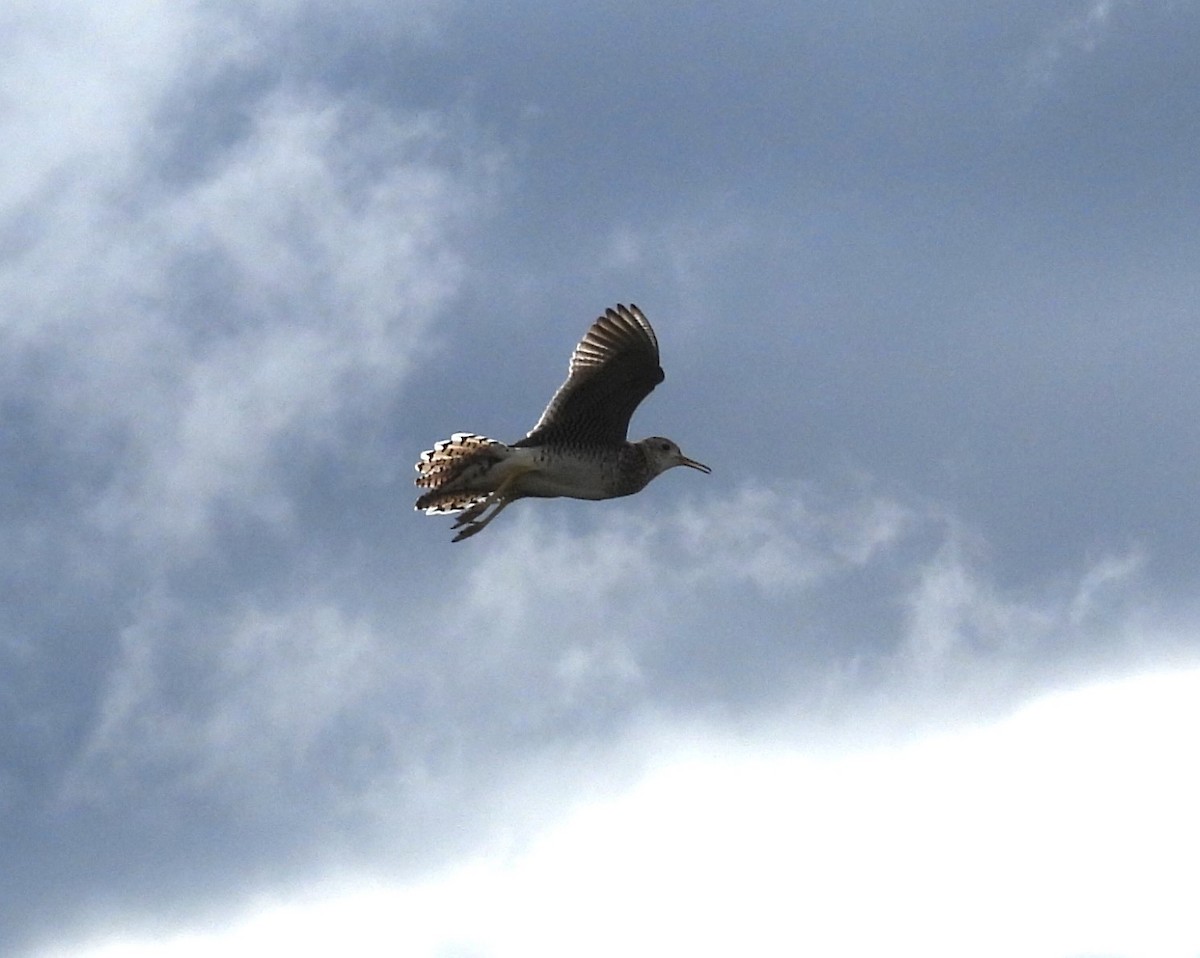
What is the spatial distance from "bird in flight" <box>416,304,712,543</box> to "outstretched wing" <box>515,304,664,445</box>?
0.05ft

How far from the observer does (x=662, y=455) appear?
4881 cm

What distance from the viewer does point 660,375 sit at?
155ft

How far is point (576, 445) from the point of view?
47312 millimetres

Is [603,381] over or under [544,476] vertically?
over

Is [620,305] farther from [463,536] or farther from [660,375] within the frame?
[463,536]

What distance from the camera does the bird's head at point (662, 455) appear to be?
4859 cm

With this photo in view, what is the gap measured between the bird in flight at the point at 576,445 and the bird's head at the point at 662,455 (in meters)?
0.59

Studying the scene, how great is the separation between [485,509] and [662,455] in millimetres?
3239

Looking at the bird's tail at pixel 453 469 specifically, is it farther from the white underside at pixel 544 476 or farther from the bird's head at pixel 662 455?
the bird's head at pixel 662 455

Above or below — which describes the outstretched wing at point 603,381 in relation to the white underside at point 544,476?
above

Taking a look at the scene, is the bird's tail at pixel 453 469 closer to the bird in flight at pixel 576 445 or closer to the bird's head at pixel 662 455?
the bird in flight at pixel 576 445

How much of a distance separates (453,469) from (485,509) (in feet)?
2.88

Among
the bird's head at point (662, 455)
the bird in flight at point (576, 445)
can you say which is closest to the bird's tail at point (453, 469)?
the bird in flight at point (576, 445)

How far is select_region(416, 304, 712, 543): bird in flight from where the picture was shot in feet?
154
